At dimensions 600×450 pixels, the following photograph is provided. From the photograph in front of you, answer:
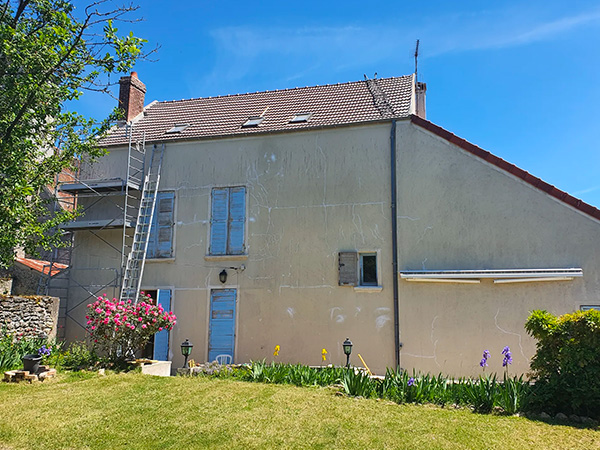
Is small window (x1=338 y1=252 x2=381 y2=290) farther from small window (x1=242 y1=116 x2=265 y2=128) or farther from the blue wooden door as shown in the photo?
small window (x1=242 y1=116 x2=265 y2=128)

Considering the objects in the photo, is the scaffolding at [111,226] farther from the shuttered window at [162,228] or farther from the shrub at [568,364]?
the shrub at [568,364]

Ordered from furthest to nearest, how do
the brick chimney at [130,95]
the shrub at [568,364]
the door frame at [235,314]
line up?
the brick chimney at [130,95] → the door frame at [235,314] → the shrub at [568,364]

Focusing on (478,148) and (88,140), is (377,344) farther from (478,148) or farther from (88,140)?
(88,140)

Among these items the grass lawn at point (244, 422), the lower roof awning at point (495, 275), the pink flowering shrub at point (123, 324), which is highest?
the lower roof awning at point (495, 275)

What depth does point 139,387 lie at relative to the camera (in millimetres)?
8703

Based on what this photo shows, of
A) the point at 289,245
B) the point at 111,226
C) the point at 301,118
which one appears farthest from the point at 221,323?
the point at 301,118

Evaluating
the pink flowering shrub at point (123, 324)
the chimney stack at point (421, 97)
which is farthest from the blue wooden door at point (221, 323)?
the chimney stack at point (421, 97)

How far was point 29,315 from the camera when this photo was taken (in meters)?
11.6

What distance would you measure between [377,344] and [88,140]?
7.58 meters

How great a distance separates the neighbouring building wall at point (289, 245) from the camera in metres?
11.8

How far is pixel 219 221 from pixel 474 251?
6358 mm

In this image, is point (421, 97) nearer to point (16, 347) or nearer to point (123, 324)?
point (123, 324)

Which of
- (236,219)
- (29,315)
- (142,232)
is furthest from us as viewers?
(142,232)

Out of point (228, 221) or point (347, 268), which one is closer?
point (347, 268)
